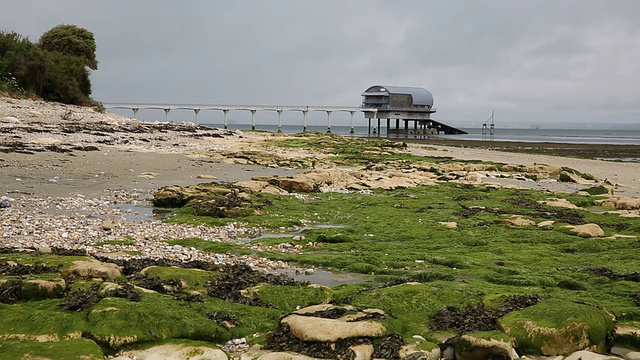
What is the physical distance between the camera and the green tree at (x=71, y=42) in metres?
60.4

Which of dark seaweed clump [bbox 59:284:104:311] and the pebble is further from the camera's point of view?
the pebble

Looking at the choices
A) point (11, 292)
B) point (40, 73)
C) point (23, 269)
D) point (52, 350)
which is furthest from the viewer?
point (40, 73)

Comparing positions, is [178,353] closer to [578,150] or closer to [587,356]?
Answer: [587,356]

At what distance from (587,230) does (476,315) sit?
7746 millimetres

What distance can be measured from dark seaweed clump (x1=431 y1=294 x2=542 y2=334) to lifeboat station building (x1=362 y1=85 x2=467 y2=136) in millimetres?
91064

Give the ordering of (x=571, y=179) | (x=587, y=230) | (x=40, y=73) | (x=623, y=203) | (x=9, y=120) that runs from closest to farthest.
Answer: (x=587, y=230), (x=623, y=203), (x=571, y=179), (x=9, y=120), (x=40, y=73)

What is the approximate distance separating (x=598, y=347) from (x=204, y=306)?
462 cm

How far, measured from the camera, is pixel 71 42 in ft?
198

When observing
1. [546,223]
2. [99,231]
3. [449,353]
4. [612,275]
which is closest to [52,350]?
[449,353]

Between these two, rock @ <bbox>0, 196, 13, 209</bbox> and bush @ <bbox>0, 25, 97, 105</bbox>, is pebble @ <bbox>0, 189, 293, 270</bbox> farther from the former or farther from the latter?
bush @ <bbox>0, 25, 97, 105</bbox>

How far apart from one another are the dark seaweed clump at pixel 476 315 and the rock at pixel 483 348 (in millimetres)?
453

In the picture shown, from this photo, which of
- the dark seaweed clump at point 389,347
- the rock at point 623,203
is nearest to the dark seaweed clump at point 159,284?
the dark seaweed clump at point 389,347

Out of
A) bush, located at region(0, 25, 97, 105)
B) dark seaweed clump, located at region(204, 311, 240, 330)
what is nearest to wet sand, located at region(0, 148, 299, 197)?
dark seaweed clump, located at region(204, 311, 240, 330)

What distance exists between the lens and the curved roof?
98000mm
